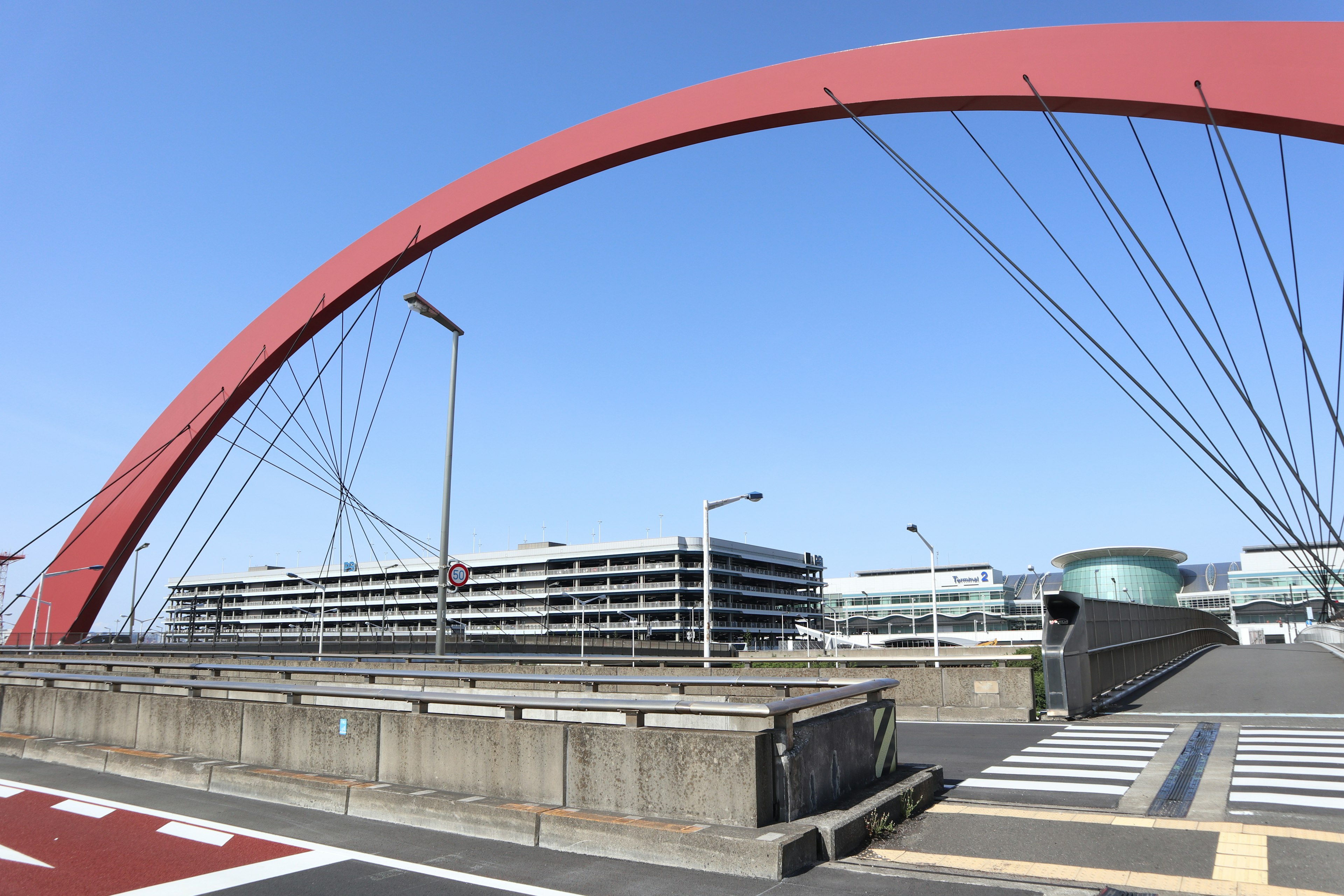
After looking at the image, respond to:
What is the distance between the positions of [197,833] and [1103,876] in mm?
7401

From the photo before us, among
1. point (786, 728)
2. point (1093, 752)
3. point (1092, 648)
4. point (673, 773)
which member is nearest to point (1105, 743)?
point (1093, 752)

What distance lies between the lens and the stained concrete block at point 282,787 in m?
8.25

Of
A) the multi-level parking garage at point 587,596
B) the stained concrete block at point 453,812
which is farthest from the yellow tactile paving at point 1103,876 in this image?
the multi-level parking garage at point 587,596

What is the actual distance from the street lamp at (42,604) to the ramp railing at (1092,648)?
27152 millimetres

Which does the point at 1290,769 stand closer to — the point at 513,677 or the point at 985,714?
the point at 985,714

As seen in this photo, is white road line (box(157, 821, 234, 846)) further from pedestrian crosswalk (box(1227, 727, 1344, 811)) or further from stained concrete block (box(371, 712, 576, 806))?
pedestrian crosswalk (box(1227, 727, 1344, 811))

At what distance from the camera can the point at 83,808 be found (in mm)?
8609

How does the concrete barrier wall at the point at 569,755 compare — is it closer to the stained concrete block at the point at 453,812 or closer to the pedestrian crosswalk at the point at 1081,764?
the stained concrete block at the point at 453,812

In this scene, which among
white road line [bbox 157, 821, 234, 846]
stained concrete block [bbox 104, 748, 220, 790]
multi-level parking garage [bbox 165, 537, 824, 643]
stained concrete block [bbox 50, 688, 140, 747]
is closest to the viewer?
white road line [bbox 157, 821, 234, 846]

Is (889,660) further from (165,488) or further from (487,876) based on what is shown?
(165,488)

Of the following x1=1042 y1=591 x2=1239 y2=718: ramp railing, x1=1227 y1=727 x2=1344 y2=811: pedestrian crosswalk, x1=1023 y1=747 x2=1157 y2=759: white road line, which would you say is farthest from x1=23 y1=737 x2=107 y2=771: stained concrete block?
x1=1042 y1=591 x2=1239 y2=718: ramp railing

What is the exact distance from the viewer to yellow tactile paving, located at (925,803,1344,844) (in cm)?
685

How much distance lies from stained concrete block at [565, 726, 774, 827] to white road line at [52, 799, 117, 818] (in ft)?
16.4

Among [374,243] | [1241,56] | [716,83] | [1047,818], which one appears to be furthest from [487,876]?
[374,243]
